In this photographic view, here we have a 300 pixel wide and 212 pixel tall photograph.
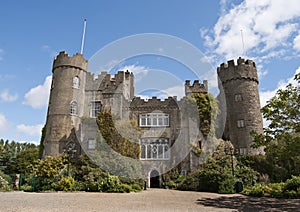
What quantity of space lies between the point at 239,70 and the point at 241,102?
163 inches

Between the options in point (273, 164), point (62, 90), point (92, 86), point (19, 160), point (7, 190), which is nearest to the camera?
point (7, 190)

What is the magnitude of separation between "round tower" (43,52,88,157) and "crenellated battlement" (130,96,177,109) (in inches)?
246

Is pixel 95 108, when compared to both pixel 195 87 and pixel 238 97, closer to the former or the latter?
pixel 195 87

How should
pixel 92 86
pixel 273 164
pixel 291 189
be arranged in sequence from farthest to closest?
pixel 92 86, pixel 273 164, pixel 291 189

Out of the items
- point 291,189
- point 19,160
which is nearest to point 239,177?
point 291,189

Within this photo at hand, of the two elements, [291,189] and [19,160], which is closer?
[291,189]

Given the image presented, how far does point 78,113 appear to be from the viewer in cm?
2609

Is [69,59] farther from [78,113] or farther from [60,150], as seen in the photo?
[60,150]

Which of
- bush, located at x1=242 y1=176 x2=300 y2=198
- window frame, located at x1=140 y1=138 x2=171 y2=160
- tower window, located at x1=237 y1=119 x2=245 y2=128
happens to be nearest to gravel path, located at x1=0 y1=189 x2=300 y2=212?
bush, located at x1=242 y1=176 x2=300 y2=198

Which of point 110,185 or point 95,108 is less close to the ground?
point 95,108

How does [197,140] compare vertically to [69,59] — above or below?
below

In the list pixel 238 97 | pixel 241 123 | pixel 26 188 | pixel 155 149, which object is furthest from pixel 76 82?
pixel 241 123

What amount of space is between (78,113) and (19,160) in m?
28.7

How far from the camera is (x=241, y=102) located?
28250 millimetres
